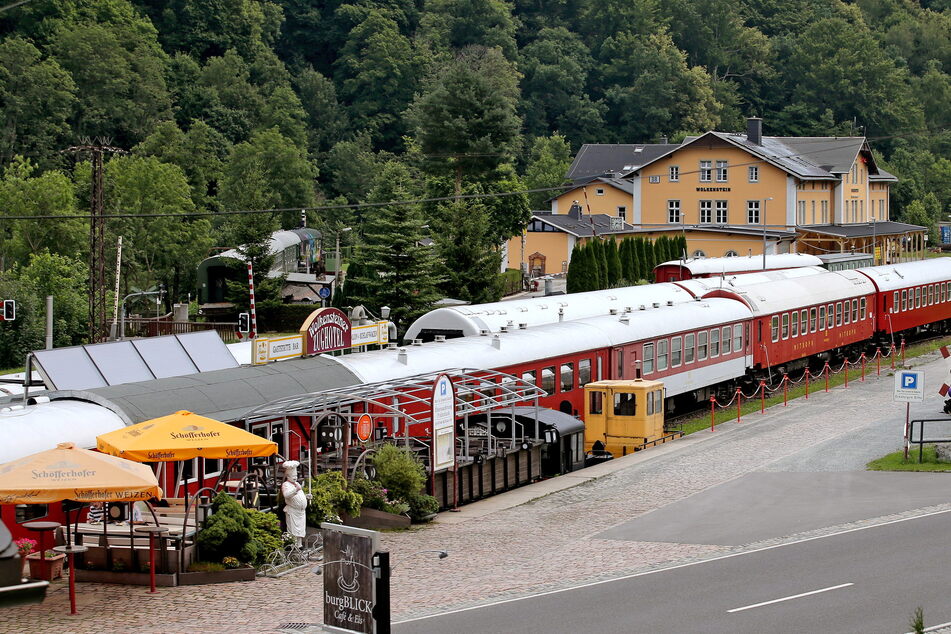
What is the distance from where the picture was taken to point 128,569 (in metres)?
16.6

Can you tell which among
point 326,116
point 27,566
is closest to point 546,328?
point 27,566

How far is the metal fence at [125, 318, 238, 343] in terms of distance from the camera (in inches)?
2132

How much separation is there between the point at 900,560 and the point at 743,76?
13966 cm

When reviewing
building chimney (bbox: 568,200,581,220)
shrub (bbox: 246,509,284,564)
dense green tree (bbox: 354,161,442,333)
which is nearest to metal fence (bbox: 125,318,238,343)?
dense green tree (bbox: 354,161,442,333)

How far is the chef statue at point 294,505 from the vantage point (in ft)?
59.5

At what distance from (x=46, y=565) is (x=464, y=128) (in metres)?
64.3

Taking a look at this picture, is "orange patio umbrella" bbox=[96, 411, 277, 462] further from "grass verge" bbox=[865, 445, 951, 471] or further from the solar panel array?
"grass verge" bbox=[865, 445, 951, 471]

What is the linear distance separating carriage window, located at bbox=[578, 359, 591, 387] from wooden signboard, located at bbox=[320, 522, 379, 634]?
18.3 metres

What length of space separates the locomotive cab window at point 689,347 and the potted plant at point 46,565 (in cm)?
2220

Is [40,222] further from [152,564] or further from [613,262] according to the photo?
[152,564]

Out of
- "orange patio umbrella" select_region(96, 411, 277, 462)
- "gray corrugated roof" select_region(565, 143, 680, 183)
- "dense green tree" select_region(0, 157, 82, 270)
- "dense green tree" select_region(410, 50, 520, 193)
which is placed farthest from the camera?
"gray corrugated roof" select_region(565, 143, 680, 183)

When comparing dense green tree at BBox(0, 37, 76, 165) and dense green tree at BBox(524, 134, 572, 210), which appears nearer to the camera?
dense green tree at BBox(0, 37, 76, 165)

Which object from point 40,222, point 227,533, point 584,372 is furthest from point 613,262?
point 227,533

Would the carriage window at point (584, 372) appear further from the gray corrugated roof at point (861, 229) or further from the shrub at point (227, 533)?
the gray corrugated roof at point (861, 229)
